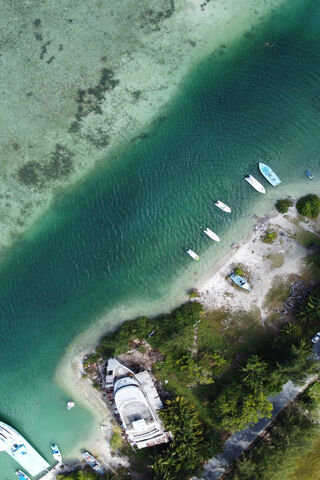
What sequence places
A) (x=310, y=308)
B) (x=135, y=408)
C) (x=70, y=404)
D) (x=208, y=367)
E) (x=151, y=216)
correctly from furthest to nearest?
(x=151, y=216) → (x=70, y=404) → (x=208, y=367) → (x=310, y=308) → (x=135, y=408)

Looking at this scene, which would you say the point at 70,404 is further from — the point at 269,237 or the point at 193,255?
the point at 269,237

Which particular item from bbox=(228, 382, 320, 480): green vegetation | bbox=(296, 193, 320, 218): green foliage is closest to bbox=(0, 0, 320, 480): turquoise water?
bbox=(296, 193, 320, 218): green foliage

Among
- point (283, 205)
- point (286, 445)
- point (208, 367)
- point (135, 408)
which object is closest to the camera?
point (286, 445)

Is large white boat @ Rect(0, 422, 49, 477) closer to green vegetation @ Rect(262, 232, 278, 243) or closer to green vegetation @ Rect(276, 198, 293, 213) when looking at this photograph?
green vegetation @ Rect(262, 232, 278, 243)

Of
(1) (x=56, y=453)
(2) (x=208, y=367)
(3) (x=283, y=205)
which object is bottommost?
(2) (x=208, y=367)

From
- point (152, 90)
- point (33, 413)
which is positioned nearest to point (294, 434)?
point (33, 413)

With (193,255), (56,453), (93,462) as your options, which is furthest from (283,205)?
(56,453)

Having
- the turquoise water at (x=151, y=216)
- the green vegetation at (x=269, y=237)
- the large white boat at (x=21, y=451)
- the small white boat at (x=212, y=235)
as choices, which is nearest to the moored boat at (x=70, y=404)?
the turquoise water at (x=151, y=216)
